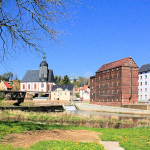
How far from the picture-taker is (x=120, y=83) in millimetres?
57344

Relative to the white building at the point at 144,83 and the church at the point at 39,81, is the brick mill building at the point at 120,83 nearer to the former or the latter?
the white building at the point at 144,83

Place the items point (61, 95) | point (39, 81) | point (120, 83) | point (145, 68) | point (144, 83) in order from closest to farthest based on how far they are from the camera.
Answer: point (120, 83) < point (144, 83) < point (145, 68) < point (61, 95) < point (39, 81)

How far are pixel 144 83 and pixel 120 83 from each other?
19.9 m

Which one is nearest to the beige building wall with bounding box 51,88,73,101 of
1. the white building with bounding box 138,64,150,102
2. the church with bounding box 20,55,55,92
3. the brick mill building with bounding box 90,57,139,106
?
the church with bounding box 20,55,55,92

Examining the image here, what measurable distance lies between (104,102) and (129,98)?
10.6 metres

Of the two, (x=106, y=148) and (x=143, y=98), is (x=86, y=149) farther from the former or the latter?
(x=143, y=98)

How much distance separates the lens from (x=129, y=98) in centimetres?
5678

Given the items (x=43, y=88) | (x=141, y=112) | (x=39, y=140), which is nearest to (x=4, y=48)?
(x=39, y=140)

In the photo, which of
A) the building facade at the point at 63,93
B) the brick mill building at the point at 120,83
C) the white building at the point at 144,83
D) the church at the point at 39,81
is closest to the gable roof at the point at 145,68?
the white building at the point at 144,83

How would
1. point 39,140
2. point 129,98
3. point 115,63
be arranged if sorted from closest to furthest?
point 39,140, point 129,98, point 115,63

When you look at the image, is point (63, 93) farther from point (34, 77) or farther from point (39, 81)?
point (34, 77)

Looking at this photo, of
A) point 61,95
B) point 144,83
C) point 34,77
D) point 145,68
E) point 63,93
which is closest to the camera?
point 144,83

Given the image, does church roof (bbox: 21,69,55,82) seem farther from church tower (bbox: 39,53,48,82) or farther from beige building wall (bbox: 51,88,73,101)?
beige building wall (bbox: 51,88,73,101)


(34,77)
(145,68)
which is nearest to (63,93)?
(34,77)
